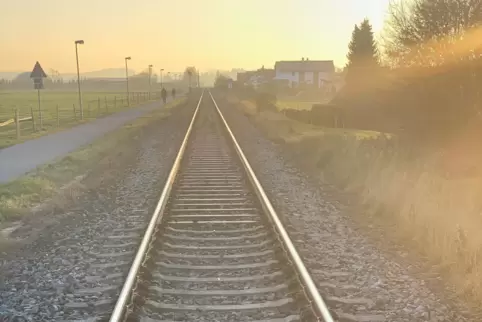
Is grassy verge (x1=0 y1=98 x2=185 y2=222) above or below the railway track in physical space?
below

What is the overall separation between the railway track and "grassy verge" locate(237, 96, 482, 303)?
1.82 m

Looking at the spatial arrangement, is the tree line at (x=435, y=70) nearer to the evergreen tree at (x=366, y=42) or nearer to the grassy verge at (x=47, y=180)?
the grassy verge at (x=47, y=180)

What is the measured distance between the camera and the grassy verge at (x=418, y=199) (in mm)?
7188

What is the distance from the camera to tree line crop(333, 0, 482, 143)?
16.1 metres

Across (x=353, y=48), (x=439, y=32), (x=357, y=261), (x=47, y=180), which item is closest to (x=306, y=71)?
(x=353, y=48)

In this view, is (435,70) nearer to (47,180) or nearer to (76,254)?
(47,180)

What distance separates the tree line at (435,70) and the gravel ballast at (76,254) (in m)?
→ 8.11

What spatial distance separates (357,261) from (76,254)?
3.60 meters

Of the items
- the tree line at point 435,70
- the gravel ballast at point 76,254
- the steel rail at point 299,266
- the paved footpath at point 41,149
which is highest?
the tree line at point 435,70

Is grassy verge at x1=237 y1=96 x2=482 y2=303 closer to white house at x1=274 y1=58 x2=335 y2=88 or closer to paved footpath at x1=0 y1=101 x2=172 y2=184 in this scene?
paved footpath at x1=0 y1=101 x2=172 y2=184

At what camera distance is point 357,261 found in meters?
7.29

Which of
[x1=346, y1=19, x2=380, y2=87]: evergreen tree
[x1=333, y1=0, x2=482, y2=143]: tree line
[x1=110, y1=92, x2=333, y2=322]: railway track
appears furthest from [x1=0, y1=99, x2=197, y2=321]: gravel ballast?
[x1=346, y1=19, x2=380, y2=87]: evergreen tree

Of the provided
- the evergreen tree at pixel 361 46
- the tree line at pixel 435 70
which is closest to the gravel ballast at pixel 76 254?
the tree line at pixel 435 70

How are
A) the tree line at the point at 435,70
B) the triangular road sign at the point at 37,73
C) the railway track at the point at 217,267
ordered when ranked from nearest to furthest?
the railway track at the point at 217,267, the tree line at the point at 435,70, the triangular road sign at the point at 37,73
